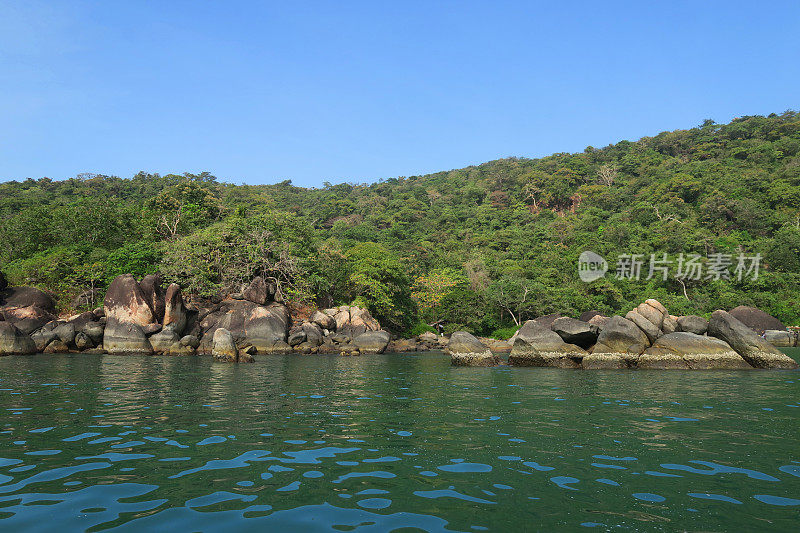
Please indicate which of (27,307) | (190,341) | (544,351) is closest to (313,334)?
(190,341)

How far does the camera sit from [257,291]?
1362 inches

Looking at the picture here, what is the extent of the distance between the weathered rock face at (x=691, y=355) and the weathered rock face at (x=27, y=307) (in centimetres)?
3330

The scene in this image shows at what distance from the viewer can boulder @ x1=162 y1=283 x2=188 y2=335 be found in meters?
28.5

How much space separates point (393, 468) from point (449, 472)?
68cm

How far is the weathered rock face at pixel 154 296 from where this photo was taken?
93.2 feet

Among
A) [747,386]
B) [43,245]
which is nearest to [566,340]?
[747,386]

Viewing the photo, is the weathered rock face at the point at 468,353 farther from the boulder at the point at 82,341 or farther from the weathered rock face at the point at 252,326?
the boulder at the point at 82,341

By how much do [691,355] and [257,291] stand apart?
26927 mm

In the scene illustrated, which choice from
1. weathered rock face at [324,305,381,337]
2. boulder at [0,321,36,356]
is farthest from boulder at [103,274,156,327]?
weathered rock face at [324,305,381,337]

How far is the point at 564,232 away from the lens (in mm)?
62062

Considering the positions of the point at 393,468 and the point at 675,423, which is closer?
the point at 393,468

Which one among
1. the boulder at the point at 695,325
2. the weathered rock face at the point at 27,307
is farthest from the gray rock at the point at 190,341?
the boulder at the point at 695,325

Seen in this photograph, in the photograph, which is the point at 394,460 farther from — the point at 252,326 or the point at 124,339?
the point at 252,326

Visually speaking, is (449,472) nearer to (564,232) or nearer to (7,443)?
(7,443)
